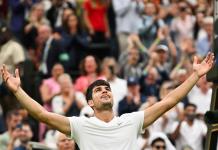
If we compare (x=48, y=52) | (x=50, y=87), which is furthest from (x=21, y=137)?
(x=48, y=52)

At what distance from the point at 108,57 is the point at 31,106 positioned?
10.1 meters

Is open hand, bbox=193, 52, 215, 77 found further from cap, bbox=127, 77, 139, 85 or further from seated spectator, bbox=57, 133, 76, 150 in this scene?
cap, bbox=127, 77, 139, 85

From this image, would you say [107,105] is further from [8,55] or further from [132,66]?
[132,66]

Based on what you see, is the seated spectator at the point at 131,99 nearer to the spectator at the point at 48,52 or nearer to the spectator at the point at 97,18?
the spectator at the point at 48,52

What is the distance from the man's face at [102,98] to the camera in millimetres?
9961

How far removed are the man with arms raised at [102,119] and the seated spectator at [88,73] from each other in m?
8.13

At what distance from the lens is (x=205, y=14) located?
22.1 metres

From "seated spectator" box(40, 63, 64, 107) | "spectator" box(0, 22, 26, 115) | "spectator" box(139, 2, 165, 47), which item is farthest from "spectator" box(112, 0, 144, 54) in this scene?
"spectator" box(0, 22, 26, 115)

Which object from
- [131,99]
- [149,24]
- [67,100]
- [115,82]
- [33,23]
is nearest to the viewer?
[67,100]

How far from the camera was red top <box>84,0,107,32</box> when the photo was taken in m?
21.1

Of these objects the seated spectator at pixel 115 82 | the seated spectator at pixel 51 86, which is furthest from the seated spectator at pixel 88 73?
the seated spectator at pixel 51 86

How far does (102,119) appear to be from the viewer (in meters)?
9.98

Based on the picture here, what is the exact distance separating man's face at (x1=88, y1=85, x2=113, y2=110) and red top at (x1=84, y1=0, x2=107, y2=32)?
1100 cm

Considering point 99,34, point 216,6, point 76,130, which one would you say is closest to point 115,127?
point 76,130
